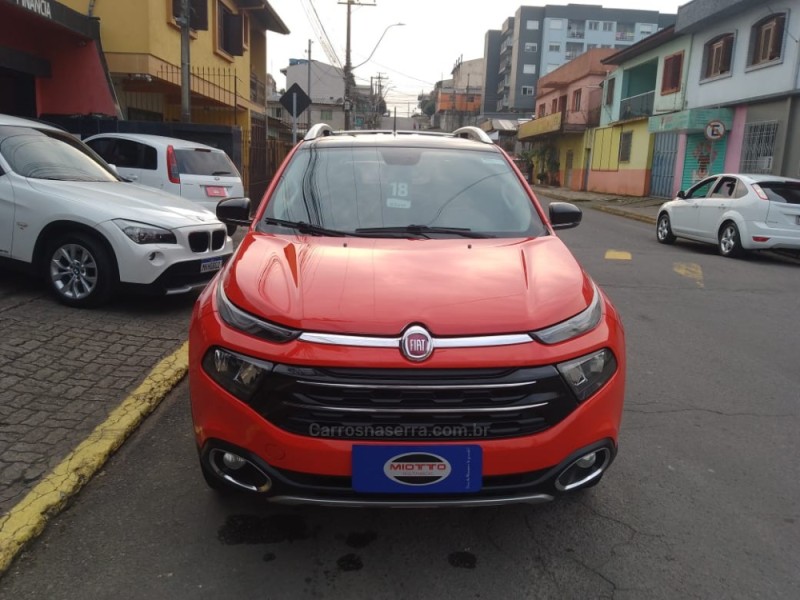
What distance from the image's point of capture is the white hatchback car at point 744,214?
10727mm

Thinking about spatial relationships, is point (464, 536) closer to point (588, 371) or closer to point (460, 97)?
point (588, 371)

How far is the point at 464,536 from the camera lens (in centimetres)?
279

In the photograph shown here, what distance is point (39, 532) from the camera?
109 inches

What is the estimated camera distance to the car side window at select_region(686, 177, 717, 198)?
12.6 metres

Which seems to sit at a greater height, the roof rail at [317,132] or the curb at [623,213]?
the roof rail at [317,132]

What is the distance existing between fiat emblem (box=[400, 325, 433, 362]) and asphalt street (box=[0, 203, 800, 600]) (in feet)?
2.93

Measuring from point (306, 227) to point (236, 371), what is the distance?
3.82ft

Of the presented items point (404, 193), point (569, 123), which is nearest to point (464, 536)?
point (404, 193)

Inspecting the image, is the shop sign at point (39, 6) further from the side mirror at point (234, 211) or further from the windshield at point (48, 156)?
the side mirror at point (234, 211)

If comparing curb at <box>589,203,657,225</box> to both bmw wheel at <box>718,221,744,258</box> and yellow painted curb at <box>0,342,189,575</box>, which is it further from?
yellow painted curb at <box>0,342,189,575</box>

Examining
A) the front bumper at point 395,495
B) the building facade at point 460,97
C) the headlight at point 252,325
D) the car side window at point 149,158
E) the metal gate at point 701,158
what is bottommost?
the front bumper at point 395,495

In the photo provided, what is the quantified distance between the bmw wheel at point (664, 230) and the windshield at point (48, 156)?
1071 centimetres

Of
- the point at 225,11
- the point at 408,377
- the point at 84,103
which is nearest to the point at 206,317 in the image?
the point at 408,377

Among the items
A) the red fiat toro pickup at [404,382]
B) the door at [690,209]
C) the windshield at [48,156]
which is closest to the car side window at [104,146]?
the windshield at [48,156]
